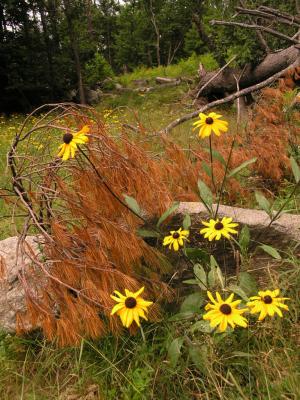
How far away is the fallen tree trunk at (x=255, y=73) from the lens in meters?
6.88

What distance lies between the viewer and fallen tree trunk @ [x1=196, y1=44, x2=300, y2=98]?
271 inches

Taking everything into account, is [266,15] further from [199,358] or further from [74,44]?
[74,44]

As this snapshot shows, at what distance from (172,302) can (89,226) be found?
2.07 feet

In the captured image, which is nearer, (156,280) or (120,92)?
(156,280)

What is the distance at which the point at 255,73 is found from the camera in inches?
304

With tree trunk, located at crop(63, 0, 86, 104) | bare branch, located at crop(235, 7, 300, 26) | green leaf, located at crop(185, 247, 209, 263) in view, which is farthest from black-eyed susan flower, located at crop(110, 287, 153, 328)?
tree trunk, located at crop(63, 0, 86, 104)

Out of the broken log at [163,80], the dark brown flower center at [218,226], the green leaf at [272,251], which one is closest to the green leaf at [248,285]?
the green leaf at [272,251]

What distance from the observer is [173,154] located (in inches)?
106

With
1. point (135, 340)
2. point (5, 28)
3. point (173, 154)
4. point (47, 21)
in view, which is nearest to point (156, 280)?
point (135, 340)

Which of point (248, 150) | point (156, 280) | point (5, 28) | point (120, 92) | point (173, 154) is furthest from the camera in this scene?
point (120, 92)

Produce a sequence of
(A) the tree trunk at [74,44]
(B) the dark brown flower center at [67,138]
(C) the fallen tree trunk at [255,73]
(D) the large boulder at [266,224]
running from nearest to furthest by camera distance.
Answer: (B) the dark brown flower center at [67,138]
(D) the large boulder at [266,224]
(C) the fallen tree trunk at [255,73]
(A) the tree trunk at [74,44]

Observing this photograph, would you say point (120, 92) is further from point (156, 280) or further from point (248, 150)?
point (156, 280)

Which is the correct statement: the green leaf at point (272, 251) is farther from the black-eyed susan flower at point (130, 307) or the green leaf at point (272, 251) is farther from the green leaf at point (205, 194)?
the black-eyed susan flower at point (130, 307)

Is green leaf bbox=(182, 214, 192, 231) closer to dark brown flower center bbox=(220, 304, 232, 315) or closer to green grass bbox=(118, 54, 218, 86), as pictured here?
dark brown flower center bbox=(220, 304, 232, 315)
